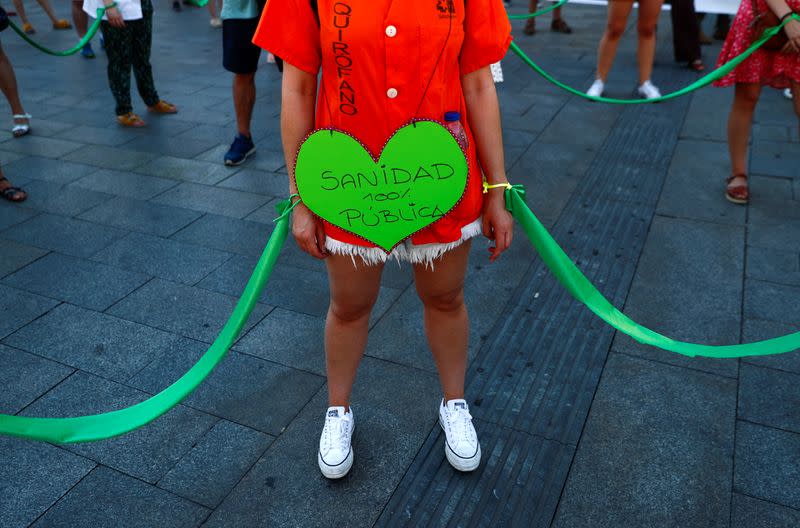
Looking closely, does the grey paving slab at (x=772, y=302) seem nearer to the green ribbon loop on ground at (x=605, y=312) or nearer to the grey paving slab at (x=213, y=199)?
the green ribbon loop on ground at (x=605, y=312)

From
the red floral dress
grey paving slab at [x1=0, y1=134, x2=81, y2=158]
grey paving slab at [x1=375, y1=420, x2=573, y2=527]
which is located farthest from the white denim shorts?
grey paving slab at [x1=0, y1=134, x2=81, y2=158]

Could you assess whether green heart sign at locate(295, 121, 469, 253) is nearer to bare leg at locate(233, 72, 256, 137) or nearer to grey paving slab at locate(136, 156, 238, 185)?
grey paving slab at locate(136, 156, 238, 185)

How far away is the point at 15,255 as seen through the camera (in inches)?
151

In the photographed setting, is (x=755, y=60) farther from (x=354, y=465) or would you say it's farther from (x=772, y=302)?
(x=354, y=465)

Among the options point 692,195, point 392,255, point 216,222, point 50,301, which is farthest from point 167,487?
point 692,195

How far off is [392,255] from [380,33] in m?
0.64

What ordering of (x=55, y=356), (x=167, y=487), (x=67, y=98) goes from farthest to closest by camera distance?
1. (x=67, y=98)
2. (x=55, y=356)
3. (x=167, y=487)

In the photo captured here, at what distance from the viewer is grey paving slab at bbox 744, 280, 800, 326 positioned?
3162 millimetres

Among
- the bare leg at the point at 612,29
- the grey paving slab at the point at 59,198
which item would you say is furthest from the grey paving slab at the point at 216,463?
the bare leg at the point at 612,29

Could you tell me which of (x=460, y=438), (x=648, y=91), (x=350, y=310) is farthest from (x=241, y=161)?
(x=648, y=91)

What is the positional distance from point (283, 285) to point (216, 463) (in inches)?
49.7

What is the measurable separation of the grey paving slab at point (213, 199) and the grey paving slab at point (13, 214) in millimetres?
783

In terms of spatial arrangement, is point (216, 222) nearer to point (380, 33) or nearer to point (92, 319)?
point (92, 319)

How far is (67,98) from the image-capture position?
→ 22.2 feet
